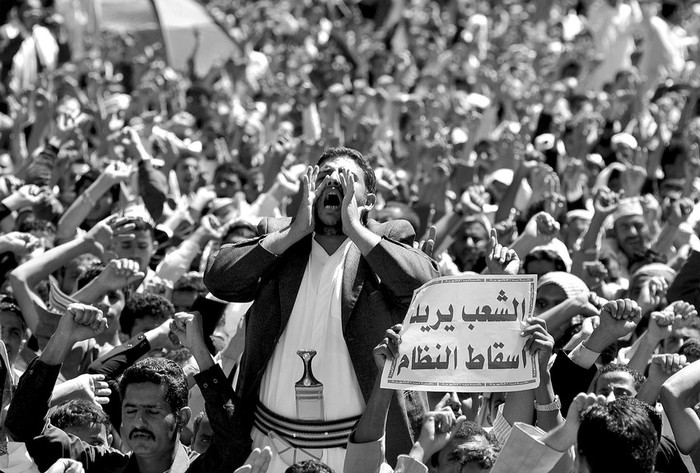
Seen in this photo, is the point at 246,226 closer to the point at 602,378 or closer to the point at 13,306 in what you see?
the point at 13,306

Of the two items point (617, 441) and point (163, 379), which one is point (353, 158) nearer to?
point (163, 379)

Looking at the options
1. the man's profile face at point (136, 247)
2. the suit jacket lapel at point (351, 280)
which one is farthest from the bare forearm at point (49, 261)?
the suit jacket lapel at point (351, 280)

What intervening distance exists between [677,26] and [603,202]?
1104cm

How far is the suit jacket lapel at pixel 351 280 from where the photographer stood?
5312 mm

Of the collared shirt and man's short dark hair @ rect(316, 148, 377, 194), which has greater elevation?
man's short dark hair @ rect(316, 148, 377, 194)

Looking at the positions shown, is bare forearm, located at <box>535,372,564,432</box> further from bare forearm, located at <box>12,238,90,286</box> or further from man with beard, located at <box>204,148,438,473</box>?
bare forearm, located at <box>12,238,90,286</box>

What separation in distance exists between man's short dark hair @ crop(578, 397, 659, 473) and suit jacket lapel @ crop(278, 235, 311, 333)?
4.58 ft

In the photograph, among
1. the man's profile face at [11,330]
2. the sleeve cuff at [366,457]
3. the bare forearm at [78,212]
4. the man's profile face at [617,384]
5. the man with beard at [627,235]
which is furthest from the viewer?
the man with beard at [627,235]

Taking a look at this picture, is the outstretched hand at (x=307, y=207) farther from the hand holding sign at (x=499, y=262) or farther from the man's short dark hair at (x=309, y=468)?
the man's short dark hair at (x=309, y=468)

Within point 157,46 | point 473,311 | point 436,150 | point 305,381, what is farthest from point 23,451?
point 157,46

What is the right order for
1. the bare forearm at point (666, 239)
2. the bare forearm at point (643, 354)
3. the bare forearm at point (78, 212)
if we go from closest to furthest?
the bare forearm at point (643, 354)
the bare forearm at point (78, 212)
the bare forearm at point (666, 239)

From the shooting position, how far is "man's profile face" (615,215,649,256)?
8.76 meters

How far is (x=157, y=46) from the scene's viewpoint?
16250 mm

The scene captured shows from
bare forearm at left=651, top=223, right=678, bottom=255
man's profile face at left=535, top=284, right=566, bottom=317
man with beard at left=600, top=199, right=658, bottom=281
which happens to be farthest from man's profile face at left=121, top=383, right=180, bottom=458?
bare forearm at left=651, top=223, right=678, bottom=255
